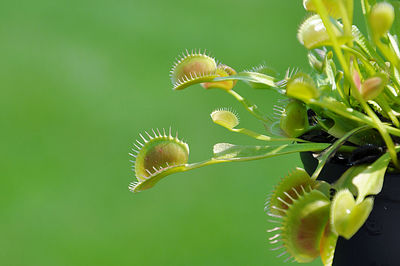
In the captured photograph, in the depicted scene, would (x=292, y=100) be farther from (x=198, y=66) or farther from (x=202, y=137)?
(x=202, y=137)

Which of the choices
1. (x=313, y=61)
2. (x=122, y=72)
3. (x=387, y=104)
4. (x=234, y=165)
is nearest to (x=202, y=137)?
(x=234, y=165)

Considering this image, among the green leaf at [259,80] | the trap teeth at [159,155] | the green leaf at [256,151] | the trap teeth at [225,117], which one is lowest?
the green leaf at [256,151]

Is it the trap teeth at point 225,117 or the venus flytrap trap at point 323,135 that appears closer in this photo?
the venus flytrap trap at point 323,135

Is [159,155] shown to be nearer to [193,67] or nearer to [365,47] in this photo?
[193,67]

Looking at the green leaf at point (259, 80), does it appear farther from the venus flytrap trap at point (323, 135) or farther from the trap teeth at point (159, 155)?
the trap teeth at point (159, 155)

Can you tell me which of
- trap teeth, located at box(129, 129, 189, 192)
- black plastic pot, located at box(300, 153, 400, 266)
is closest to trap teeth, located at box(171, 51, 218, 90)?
trap teeth, located at box(129, 129, 189, 192)

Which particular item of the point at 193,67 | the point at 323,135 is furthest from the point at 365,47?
the point at 193,67

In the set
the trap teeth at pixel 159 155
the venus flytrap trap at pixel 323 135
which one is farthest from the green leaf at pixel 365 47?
the trap teeth at pixel 159 155

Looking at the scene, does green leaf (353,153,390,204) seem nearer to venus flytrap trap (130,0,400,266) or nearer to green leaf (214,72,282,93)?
venus flytrap trap (130,0,400,266)
